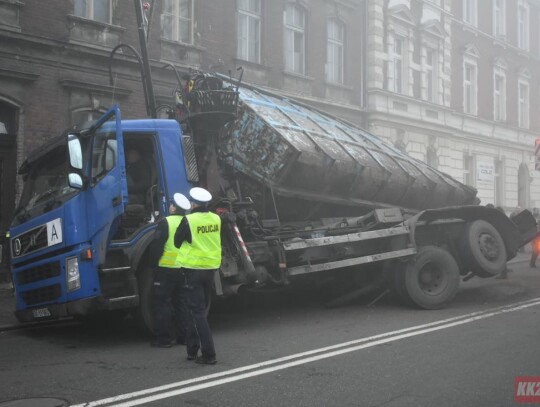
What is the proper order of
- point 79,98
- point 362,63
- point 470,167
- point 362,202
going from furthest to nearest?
point 470,167
point 362,63
point 79,98
point 362,202

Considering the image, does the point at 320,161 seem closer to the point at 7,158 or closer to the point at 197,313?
the point at 197,313

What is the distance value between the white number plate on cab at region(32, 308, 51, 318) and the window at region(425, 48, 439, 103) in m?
19.6

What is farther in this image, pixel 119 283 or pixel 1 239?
pixel 1 239

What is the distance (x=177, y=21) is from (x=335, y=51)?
21.9 ft

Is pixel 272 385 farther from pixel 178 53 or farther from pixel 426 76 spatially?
pixel 426 76

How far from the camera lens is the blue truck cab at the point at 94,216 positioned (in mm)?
6156

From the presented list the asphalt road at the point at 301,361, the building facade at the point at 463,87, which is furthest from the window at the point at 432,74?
the asphalt road at the point at 301,361

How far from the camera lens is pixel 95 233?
6.19m

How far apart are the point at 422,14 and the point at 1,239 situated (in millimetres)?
17809

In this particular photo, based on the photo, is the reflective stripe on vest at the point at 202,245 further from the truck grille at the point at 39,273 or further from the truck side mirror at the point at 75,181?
the truck grille at the point at 39,273

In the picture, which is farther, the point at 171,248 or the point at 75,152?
the point at 75,152

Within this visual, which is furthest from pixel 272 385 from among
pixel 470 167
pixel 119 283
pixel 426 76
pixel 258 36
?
pixel 470 167

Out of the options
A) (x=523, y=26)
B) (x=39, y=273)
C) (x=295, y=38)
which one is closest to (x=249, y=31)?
(x=295, y=38)

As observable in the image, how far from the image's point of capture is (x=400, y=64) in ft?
73.2
